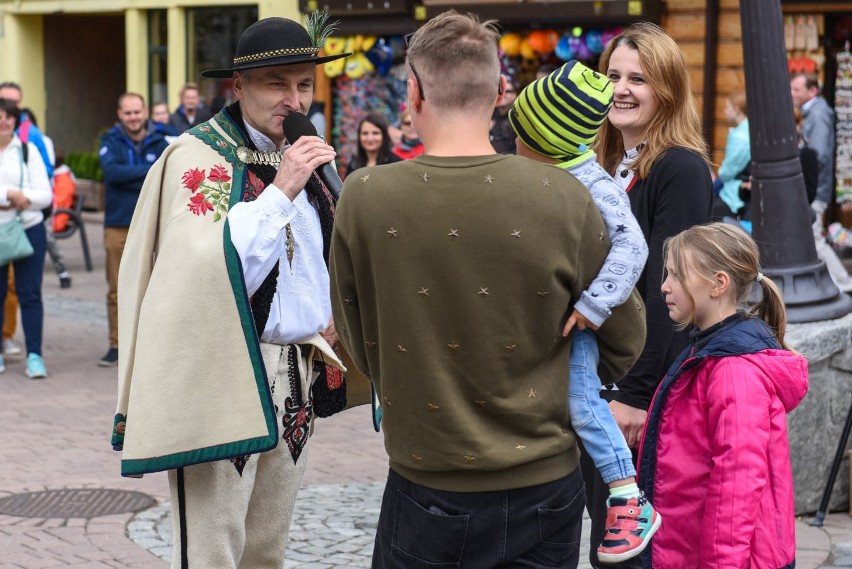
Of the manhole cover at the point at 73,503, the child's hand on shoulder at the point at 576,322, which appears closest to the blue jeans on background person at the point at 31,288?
the manhole cover at the point at 73,503

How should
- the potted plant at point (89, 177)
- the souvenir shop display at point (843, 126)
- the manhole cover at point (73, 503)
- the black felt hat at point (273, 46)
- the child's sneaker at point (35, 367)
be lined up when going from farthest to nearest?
the potted plant at point (89, 177), the souvenir shop display at point (843, 126), the child's sneaker at point (35, 367), the manhole cover at point (73, 503), the black felt hat at point (273, 46)

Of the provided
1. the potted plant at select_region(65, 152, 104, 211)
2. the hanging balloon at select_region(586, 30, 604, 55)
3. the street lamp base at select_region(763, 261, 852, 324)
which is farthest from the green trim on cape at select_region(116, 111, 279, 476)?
the potted plant at select_region(65, 152, 104, 211)

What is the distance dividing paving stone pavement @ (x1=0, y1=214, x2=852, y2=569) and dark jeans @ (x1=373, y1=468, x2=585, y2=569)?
8.11 ft

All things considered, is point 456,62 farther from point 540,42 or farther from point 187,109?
point 187,109

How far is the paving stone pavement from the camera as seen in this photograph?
523 centimetres

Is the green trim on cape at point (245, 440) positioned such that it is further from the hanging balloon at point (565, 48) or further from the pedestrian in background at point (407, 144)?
the hanging balloon at point (565, 48)

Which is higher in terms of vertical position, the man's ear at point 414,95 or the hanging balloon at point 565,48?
the hanging balloon at point 565,48

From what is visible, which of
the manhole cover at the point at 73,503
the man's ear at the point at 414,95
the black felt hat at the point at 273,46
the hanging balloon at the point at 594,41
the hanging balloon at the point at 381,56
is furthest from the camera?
the hanging balloon at the point at 381,56

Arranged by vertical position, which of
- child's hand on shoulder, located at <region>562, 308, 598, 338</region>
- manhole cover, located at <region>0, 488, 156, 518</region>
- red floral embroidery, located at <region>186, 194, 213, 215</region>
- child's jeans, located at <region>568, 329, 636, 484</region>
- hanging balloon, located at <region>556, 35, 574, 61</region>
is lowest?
manhole cover, located at <region>0, 488, 156, 518</region>

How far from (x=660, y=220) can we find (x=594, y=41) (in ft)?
31.3

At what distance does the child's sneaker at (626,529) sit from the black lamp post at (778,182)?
2.97 m

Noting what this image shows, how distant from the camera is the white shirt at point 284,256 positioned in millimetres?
3316

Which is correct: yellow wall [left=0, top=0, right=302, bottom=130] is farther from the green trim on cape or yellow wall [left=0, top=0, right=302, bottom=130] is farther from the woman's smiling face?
the green trim on cape

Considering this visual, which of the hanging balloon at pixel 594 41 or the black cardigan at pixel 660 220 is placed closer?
the black cardigan at pixel 660 220
